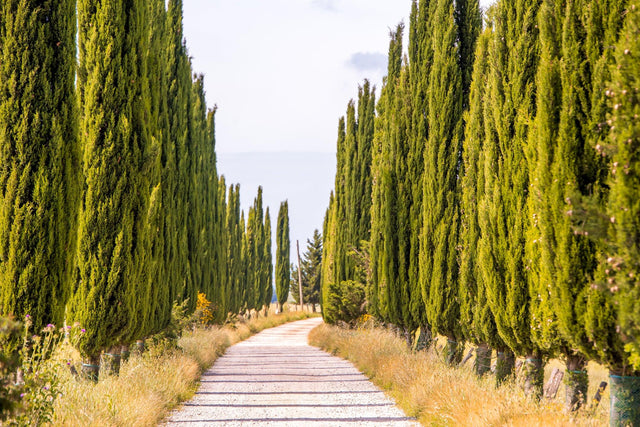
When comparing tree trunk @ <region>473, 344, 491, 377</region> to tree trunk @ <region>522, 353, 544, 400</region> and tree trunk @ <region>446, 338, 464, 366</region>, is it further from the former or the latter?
tree trunk @ <region>522, 353, 544, 400</region>

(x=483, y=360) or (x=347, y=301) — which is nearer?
(x=483, y=360)

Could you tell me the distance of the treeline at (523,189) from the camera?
4.11 m

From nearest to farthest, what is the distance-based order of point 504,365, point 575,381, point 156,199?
point 575,381 → point 504,365 → point 156,199

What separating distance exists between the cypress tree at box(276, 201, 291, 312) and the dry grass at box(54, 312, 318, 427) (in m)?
36.9

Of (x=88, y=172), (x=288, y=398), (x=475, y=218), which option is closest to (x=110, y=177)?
(x=88, y=172)

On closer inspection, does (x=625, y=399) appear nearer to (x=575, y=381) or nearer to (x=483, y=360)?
(x=575, y=381)

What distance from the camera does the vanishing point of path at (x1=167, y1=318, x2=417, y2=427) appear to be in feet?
26.2

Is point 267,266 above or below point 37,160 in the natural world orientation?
below

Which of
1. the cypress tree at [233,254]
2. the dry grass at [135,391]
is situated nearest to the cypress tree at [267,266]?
the cypress tree at [233,254]

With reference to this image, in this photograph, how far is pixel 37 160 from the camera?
7055 mm

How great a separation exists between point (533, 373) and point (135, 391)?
527 centimetres

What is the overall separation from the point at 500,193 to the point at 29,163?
19.1 ft

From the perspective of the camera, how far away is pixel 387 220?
1454 cm

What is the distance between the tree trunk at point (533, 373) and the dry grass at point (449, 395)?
0.79 feet
